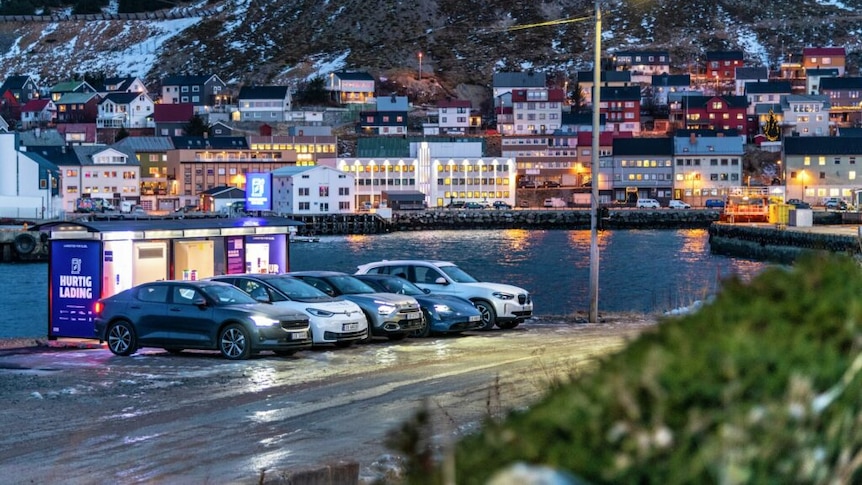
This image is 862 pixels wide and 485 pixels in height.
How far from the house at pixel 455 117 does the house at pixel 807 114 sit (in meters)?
47.4


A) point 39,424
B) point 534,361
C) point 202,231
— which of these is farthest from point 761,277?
point 202,231

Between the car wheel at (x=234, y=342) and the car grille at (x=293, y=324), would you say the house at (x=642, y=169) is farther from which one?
the car wheel at (x=234, y=342)

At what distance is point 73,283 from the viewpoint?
83.3 ft

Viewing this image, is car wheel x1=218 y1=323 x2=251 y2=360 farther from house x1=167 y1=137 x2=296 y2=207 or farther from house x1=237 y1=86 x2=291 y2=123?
house x1=237 y1=86 x2=291 y2=123

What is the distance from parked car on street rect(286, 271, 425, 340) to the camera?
2397cm

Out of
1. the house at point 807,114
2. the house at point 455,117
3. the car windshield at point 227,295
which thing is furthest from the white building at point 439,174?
the car windshield at point 227,295

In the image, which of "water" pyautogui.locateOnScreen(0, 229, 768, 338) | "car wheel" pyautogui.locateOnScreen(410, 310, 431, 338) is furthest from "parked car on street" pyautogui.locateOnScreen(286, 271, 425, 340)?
"water" pyautogui.locateOnScreen(0, 229, 768, 338)

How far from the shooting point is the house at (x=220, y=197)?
139750 mm

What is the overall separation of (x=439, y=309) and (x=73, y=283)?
762 centimetres

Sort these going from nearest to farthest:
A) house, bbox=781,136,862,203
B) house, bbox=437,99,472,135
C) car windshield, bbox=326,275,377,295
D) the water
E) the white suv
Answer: car windshield, bbox=326,275,377,295
the white suv
the water
house, bbox=781,136,862,203
house, bbox=437,99,472,135

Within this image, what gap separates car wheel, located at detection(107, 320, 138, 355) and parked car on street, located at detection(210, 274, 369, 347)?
8.10ft

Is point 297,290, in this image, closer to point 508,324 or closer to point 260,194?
point 508,324

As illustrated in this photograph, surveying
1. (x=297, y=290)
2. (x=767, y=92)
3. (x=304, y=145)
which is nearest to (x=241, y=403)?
(x=297, y=290)

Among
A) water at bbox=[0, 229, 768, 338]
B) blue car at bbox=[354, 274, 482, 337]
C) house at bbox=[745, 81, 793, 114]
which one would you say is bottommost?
water at bbox=[0, 229, 768, 338]
